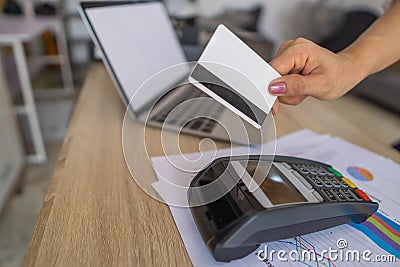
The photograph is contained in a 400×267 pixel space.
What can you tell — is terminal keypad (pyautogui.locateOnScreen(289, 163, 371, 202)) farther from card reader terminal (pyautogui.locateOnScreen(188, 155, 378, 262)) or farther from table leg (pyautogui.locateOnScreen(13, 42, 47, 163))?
table leg (pyautogui.locateOnScreen(13, 42, 47, 163))

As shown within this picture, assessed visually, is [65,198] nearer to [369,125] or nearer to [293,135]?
[293,135]

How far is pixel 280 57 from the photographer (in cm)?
40

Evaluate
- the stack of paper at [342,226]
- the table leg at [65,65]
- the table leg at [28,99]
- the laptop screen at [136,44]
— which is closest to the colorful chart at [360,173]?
the stack of paper at [342,226]

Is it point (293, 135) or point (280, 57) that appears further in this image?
point (293, 135)

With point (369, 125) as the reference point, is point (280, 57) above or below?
above

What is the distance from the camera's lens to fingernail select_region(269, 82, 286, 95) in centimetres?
35

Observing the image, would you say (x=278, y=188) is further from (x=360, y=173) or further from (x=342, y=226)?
(x=360, y=173)

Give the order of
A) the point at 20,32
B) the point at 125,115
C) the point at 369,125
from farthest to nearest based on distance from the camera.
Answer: the point at 369,125, the point at 20,32, the point at 125,115

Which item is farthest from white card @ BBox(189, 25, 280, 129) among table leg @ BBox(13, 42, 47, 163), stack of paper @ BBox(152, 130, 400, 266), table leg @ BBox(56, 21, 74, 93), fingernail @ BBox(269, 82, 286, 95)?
table leg @ BBox(56, 21, 74, 93)

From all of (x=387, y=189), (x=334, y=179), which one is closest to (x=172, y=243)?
(x=334, y=179)

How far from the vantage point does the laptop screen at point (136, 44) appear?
1.60ft

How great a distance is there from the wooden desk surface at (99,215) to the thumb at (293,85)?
7.2 inches

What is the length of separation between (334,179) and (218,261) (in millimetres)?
173

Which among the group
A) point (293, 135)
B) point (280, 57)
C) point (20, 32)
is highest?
point (280, 57)
